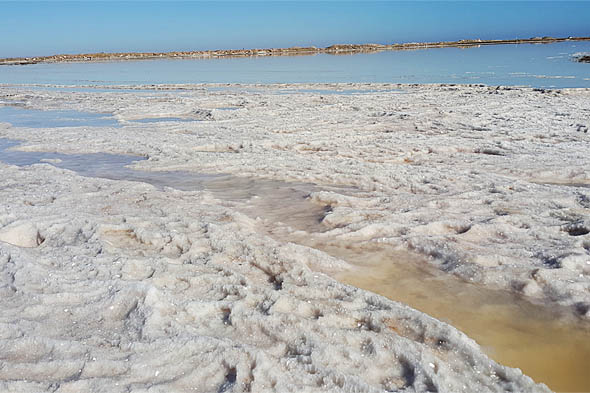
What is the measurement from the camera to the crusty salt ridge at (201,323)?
9.13 feet

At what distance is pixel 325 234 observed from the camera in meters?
5.25

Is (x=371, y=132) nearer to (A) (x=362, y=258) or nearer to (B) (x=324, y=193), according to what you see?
(B) (x=324, y=193)

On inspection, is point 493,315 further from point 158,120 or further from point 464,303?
point 158,120

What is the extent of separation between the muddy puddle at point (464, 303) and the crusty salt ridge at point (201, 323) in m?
0.30

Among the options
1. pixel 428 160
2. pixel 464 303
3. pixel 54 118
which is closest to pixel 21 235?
pixel 464 303

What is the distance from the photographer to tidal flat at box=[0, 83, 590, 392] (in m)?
2.91

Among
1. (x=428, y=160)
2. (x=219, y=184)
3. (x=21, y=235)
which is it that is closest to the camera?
(x=21, y=235)

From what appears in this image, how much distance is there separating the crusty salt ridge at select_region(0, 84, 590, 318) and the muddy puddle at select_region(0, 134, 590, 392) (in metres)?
0.18

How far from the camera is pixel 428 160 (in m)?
8.66

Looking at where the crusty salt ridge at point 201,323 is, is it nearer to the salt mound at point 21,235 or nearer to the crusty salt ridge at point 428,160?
the salt mound at point 21,235

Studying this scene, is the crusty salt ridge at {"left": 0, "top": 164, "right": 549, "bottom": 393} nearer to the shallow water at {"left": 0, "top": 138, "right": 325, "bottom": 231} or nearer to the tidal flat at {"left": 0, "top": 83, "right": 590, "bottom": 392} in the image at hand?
the tidal flat at {"left": 0, "top": 83, "right": 590, "bottom": 392}

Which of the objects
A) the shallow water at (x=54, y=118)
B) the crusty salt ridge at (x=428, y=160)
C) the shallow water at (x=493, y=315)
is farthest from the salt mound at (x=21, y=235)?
the shallow water at (x=54, y=118)

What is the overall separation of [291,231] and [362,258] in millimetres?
1007

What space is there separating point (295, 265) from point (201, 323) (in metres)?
1.16
